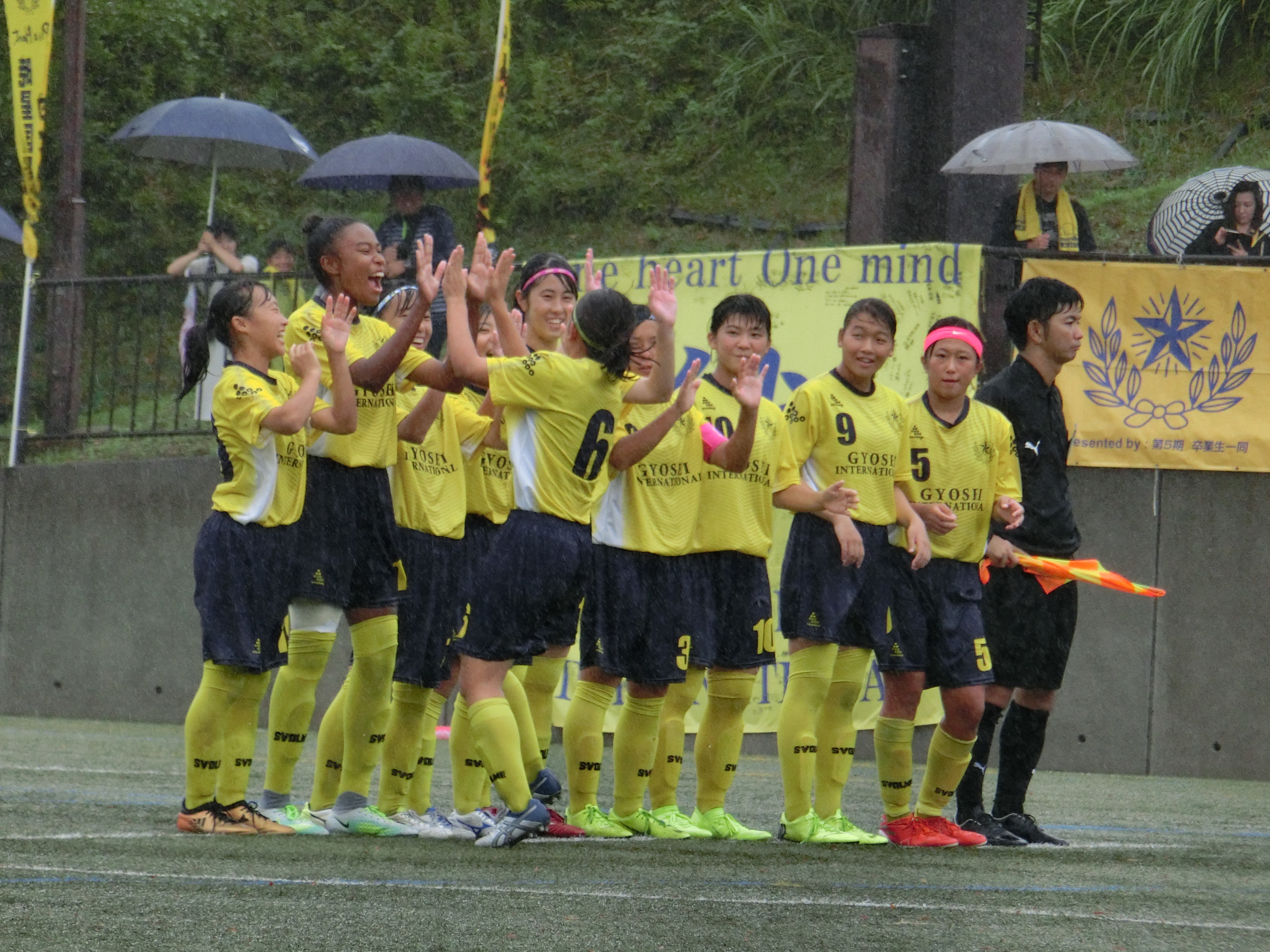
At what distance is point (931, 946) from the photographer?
3.98 meters

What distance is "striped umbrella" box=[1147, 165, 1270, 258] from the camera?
11438mm

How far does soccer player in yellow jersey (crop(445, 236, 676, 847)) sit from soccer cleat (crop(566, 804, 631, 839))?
607mm

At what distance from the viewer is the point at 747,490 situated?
6.55 metres

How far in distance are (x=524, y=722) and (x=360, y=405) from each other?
57.3 inches

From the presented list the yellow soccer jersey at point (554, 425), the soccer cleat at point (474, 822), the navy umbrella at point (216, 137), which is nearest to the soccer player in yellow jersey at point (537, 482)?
the yellow soccer jersey at point (554, 425)

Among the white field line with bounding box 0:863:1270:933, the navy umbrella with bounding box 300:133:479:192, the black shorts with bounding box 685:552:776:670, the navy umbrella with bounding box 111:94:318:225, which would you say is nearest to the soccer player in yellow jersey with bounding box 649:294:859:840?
the black shorts with bounding box 685:552:776:670

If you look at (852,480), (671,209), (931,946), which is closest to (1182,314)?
(852,480)

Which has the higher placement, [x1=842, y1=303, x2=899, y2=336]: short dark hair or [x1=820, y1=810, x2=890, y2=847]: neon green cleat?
[x1=842, y1=303, x2=899, y2=336]: short dark hair

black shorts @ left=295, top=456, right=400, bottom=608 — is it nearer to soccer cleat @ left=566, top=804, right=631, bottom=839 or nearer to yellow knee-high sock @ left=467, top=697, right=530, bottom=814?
yellow knee-high sock @ left=467, top=697, right=530, bottom=814

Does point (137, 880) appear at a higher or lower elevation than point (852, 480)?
lower

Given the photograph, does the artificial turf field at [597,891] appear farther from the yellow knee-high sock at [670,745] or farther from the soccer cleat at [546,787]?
the soccer cleat at [546,787]

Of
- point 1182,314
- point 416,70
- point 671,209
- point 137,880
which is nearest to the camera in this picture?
point 137,880

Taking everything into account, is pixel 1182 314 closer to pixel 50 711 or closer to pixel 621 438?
pixel 621 438

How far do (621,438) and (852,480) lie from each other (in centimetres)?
94
